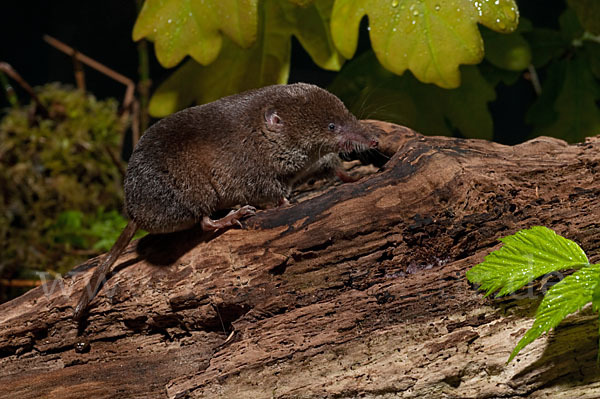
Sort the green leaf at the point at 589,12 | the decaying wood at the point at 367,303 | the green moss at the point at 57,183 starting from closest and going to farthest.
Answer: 1. the decaying wood at the point at 367,303
2. the green leaf at the point at 589,12
3. the green moss at the point at 57,183

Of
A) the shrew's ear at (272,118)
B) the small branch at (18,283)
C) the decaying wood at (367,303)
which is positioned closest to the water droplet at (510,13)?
the decaying wood at (367,303)

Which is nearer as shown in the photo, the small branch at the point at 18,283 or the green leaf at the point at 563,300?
the green leaf at the point at 563,300

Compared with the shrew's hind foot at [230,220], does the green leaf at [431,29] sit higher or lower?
higher

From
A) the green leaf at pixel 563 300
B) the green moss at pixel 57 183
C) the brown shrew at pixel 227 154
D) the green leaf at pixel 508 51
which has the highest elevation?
the green leaf at pixel 508 51

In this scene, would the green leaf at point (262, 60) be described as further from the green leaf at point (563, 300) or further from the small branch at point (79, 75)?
the small branch at point (79, 75)

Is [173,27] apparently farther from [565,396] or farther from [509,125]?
[509,125]

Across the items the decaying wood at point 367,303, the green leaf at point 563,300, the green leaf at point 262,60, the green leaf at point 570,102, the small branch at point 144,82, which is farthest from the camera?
the small branch at point 144,82

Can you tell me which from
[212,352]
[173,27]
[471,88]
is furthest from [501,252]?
[173,27]
